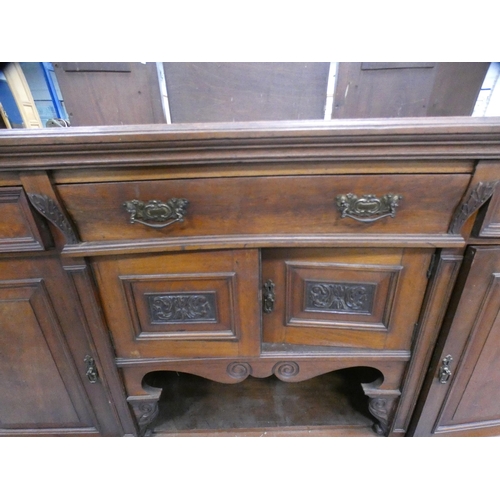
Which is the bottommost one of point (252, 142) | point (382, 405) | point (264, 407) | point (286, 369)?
point (264, 407)

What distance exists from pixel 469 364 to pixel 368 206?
1.40 feet

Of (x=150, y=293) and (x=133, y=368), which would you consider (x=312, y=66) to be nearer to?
(x=150, y=293)

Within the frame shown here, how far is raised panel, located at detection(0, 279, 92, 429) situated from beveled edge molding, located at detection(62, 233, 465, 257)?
16cm

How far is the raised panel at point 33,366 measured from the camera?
0.57 meters

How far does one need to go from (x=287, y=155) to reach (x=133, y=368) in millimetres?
527

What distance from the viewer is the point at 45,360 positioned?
0.63 meters

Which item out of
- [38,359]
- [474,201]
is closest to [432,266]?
[474,201]

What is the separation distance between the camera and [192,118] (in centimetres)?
71

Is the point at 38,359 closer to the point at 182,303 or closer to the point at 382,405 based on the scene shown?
the point at 182,303

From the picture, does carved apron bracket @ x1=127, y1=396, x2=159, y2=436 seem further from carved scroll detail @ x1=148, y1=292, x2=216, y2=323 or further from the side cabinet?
carved scroll detail @ x1=148, y1=292, x2=216, y2=323

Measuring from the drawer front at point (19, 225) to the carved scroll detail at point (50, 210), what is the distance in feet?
0.08

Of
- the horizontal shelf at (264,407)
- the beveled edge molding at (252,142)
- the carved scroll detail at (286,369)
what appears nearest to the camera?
the beveled edge molding at (252,142)

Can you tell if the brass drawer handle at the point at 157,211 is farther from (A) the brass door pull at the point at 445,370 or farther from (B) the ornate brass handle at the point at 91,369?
(A) the brass door pull at the point at 445,370

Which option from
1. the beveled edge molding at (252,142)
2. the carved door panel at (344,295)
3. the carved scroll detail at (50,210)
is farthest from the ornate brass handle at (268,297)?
the carved scroll detail at (50,210)
